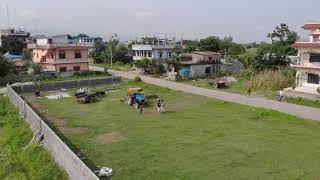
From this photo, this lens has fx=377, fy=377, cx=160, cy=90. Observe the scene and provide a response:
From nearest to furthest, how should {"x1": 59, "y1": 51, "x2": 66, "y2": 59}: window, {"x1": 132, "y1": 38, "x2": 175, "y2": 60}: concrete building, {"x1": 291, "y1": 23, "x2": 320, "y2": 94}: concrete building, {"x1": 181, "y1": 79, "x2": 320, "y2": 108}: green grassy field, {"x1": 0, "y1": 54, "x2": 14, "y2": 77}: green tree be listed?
{"x1": 181, "y1": 79, "x2": 320, "y2": 108}: green grassy field
{"x1": 291, "y1": 23, "x2": 320, "y2": 94}: concrete building
{"x1": 0, "y1": 54, "x2": 14, "y2": 77}: green tree
{"x1": 59, "y1": 51, "x2": 66, "y2": 59}: window
{"x1": 132, "y1": 38, "x2": 175, "y2": 60}: concrete building

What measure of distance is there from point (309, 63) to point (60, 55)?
30.8 m

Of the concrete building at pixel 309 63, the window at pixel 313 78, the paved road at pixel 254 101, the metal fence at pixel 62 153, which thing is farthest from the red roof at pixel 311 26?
the metal fence at pixel 62 153

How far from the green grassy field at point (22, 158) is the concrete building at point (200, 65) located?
981 inches

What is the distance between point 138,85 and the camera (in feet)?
136

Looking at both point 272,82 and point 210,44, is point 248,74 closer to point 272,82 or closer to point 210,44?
point 272,82

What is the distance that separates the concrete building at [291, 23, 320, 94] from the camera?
3341cm

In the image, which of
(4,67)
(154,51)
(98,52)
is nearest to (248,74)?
(154,51)

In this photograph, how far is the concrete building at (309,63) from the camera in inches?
1315

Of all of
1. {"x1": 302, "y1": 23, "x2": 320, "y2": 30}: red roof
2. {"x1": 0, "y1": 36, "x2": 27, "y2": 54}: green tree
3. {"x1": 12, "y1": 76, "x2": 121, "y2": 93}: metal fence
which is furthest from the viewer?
{"x1": 0, "y1": 36, "x2": 27, "y2": 54}: green tree

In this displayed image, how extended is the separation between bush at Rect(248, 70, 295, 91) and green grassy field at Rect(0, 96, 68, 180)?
70.3ft

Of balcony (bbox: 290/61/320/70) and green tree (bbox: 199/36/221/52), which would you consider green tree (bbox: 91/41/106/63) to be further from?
balcony (bbox: 290/61/320/70)

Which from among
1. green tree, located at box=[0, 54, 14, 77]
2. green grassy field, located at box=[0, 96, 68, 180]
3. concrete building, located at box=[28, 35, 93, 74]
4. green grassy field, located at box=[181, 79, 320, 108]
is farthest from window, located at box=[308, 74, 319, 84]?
green tree, located at box=[0, 54, 14, 77]

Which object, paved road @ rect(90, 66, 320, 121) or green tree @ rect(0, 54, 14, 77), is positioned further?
green tree @ rect(0, 54, 14, 77)

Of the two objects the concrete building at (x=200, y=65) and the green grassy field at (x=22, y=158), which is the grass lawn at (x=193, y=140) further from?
the concrete building at (x=200, y=65)
